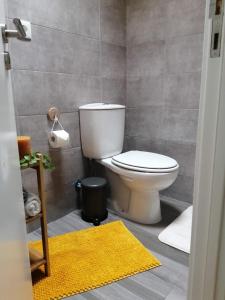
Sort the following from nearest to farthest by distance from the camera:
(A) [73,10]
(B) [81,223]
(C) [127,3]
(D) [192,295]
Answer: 1. (D) [192,295]
2. (A) [73,10]
3. (B) [81,223]
4. (C) [127,3]

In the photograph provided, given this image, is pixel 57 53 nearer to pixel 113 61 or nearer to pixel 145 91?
pixel 113 61

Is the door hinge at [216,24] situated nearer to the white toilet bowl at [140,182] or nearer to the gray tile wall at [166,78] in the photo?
the white toilet bowl at [140,182]

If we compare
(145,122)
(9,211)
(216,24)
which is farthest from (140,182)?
(216,24)

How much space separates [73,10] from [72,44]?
211mm

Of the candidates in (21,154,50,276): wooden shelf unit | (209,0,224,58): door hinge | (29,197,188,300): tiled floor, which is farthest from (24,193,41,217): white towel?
(209,0,224,58): door hinge

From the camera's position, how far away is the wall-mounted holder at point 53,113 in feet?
5.02

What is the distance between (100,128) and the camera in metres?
1.69

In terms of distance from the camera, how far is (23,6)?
130 cm

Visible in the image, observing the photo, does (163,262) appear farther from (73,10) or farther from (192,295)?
(73,10)

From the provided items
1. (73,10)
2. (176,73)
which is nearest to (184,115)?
(176,73)

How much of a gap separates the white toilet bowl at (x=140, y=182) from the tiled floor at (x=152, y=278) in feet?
0.34

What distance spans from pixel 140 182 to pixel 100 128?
0.48m

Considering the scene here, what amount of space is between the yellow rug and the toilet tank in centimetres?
54

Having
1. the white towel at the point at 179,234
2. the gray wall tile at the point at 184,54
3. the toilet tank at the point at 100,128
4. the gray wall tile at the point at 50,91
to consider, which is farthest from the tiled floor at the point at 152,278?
the gray wall tile at the point at 184,54
